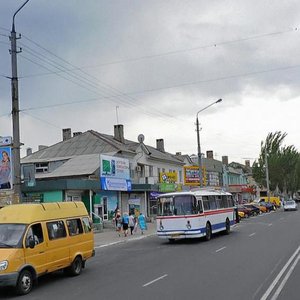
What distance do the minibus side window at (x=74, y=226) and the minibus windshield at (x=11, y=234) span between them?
2.08m

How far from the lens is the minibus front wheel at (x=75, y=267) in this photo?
14008 mm

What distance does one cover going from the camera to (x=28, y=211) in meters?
12.7

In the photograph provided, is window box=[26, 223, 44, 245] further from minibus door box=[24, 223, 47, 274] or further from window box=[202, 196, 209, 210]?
window box=[202, 196, 209, 210]

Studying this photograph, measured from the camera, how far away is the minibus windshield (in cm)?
1173

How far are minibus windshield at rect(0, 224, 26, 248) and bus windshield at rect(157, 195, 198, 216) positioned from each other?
12833mm

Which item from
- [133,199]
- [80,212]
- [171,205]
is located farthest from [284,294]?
[133,199]

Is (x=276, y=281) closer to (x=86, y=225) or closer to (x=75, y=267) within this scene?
(x=75, y=267)

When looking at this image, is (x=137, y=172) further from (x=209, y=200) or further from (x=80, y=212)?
(x=80, y=212)

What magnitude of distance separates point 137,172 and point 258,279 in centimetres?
3945

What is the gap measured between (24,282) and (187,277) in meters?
4.04

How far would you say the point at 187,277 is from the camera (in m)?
12.6

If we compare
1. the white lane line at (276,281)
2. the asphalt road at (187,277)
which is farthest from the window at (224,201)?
the white lane line at (276,281)

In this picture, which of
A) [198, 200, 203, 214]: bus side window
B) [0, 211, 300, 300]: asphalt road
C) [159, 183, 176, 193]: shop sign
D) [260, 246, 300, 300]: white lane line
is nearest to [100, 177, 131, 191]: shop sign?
[159, 183, 176, 193]: shop sign

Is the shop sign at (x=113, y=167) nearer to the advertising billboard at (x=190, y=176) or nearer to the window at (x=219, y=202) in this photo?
the window at (x=219, y=202)
